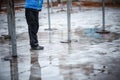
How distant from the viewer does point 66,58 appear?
27.2ft

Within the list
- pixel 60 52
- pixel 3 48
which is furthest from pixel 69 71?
pixel 3 48

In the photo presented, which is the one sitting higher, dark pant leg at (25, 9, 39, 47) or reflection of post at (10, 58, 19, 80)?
dark pant leg at (25, 9, 39, 47)

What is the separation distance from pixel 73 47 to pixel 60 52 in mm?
748

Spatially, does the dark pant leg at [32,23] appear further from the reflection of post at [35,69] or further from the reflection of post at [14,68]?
the reflection of post at [14,68]

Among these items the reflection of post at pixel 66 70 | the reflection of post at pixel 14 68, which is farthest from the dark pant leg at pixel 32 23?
the reflection of post at pixel 66 70

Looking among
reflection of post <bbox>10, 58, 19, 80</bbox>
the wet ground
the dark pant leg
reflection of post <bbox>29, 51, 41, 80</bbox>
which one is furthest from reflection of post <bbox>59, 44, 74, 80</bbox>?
the dark pant leg

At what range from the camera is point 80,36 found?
11.6 m

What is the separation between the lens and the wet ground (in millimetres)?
6781

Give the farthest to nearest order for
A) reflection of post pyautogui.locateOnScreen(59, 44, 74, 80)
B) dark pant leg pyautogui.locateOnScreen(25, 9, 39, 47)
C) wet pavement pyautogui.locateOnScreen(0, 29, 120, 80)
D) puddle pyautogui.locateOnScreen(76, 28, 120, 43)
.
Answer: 1. puddle pyautogui.locateOnScreen(76, 28, 120, 43)
2. dark pant leg pyautogui.locateOnScreen(25, 9, 39, 47)
3. wet pavement pyautogui.locateOnScreen(0, 29, 120, 80)
4. reflection of post pyautogui.locateOnScreen(59, 44, 74, 80)

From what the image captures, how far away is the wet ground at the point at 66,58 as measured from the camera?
6781 millimetres

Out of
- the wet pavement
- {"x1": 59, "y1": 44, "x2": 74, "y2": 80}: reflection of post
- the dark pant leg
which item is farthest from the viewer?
the dark pant leg

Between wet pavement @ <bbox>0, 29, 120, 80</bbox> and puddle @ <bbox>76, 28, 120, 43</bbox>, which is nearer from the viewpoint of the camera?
wet pavement @ <bbox>0, 29, 120, 80</bbox>

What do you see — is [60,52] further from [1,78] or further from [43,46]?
[1,78]

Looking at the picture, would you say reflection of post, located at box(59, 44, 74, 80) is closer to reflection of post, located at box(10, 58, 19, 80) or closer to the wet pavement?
the wet pavement
